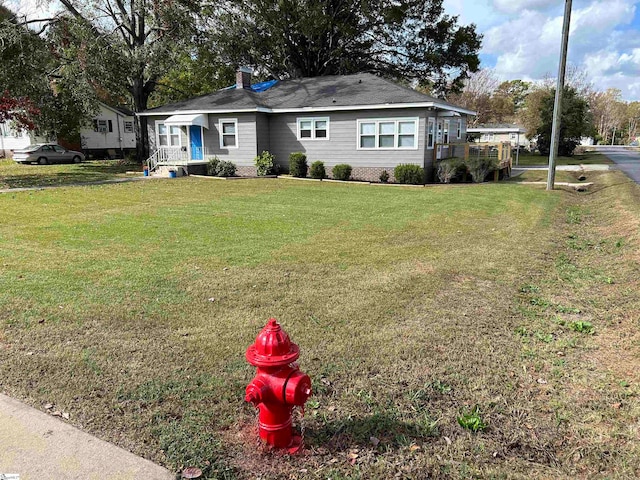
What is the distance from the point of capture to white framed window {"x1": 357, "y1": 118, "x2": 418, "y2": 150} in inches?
736

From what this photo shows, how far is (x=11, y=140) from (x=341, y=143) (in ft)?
89.2

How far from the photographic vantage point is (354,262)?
6.68 meters

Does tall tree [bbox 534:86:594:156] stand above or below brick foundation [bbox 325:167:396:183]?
above

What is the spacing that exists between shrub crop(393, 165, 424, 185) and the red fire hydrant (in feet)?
53.2

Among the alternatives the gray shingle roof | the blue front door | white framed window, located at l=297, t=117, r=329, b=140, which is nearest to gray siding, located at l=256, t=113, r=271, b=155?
the gray shingle roof

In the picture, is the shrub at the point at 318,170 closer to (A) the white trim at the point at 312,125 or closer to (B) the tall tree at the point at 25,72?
(A) the white trim at the point at 312,125

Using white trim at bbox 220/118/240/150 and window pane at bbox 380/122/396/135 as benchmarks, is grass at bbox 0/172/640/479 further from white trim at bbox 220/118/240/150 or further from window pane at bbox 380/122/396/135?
white trim at bbox 220/118/240/150

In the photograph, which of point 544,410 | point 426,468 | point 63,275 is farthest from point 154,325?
point 544,410

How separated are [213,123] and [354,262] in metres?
17.3

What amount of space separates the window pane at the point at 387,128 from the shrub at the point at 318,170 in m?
2.85

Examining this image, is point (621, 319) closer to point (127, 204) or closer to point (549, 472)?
point (549, 472)

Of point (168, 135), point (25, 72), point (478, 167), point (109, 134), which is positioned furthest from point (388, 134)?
point (109, 134)

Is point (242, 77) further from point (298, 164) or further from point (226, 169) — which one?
point (298, 164)

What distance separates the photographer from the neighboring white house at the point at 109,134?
117 feet
